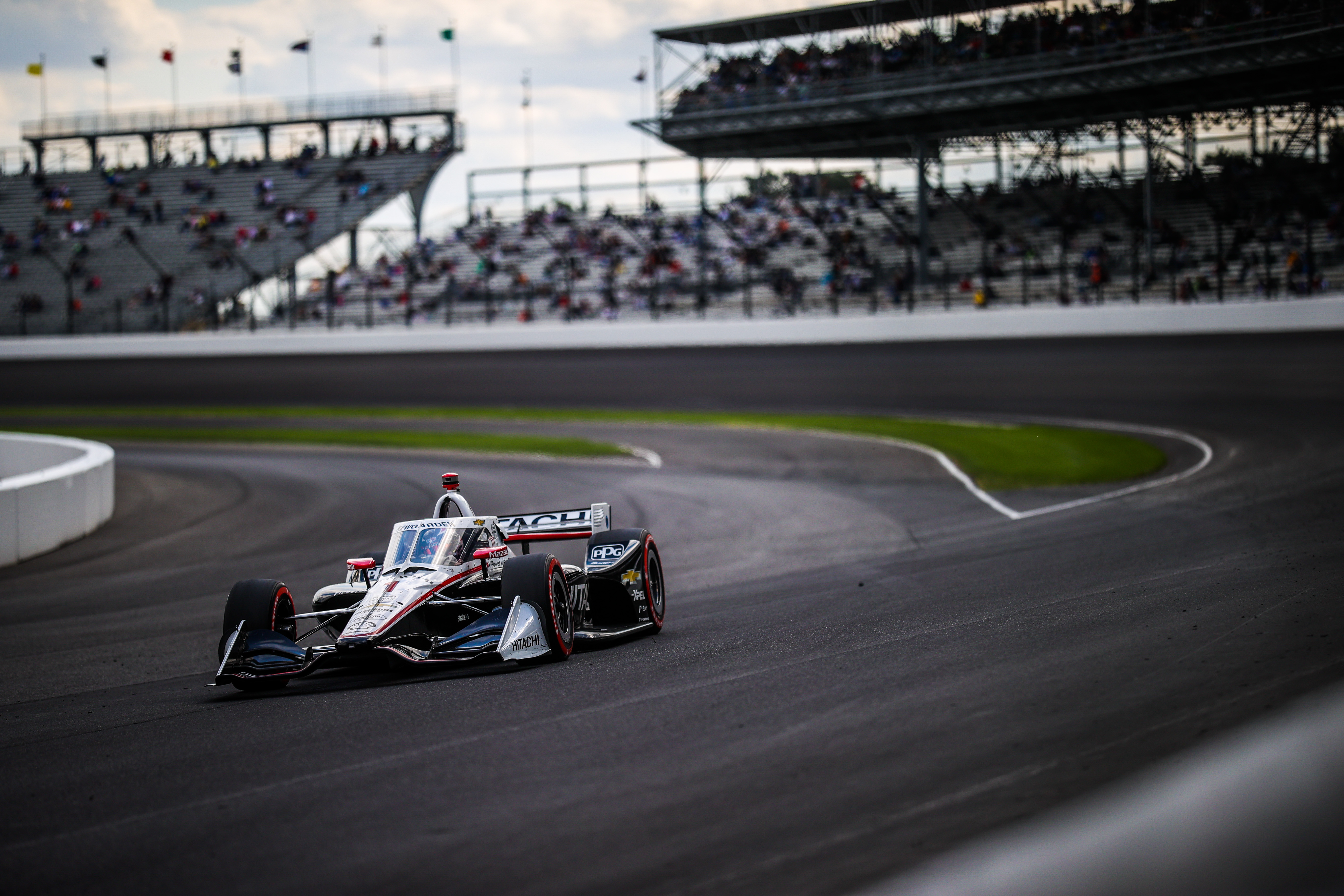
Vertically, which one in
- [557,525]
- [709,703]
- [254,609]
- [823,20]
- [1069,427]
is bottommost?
[709,703]

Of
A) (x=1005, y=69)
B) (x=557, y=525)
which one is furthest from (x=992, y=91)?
(x=557, y=525)

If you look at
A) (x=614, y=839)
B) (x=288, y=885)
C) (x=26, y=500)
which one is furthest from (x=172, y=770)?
(x=26, y=500)

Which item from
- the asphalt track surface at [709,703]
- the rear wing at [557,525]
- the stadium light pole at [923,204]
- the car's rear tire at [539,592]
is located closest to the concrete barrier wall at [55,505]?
the asphalt track surface at [709,703]

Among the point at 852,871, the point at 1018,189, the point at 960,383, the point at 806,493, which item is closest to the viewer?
the point at 852,871

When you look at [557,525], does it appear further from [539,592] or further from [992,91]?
[992,91]

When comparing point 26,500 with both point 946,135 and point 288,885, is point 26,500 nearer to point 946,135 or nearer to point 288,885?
point 288,885

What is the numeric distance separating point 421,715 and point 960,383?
22.4 meters

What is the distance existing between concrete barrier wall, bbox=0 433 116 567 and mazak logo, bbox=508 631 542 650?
8113 mm

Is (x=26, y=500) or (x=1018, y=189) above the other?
(x=1018, y=189)

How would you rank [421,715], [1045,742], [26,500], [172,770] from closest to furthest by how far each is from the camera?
1. [1045,742]
2. [172,770]
3. [421,715]
4. [26,500]

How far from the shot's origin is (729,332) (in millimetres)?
32125

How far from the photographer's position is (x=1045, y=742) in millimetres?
4586

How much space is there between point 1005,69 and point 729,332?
10.3m

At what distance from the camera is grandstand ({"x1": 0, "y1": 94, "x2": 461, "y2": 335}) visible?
4378 cm
